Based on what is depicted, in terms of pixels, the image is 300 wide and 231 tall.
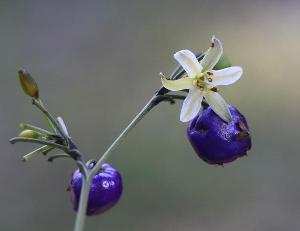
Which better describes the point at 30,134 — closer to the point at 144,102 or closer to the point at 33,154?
the point at 33,154

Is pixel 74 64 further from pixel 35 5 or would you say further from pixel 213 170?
pixel 213 170

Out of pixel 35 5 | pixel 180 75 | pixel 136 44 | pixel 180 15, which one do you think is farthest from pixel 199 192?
pixel 180 75

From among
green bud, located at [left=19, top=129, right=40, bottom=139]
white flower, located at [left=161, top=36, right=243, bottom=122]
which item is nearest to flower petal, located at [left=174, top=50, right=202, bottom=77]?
white flower, located at [left=161, top=36, right=243, bottom=122]

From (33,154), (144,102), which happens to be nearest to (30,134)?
(33,154)

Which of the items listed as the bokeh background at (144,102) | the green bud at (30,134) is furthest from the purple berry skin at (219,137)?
the bokeh background at (144,102)

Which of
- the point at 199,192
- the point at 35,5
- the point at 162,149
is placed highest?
the point at 35,5

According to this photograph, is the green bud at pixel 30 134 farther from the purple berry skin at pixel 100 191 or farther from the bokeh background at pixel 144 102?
the bokeh background at pixel 144 102
